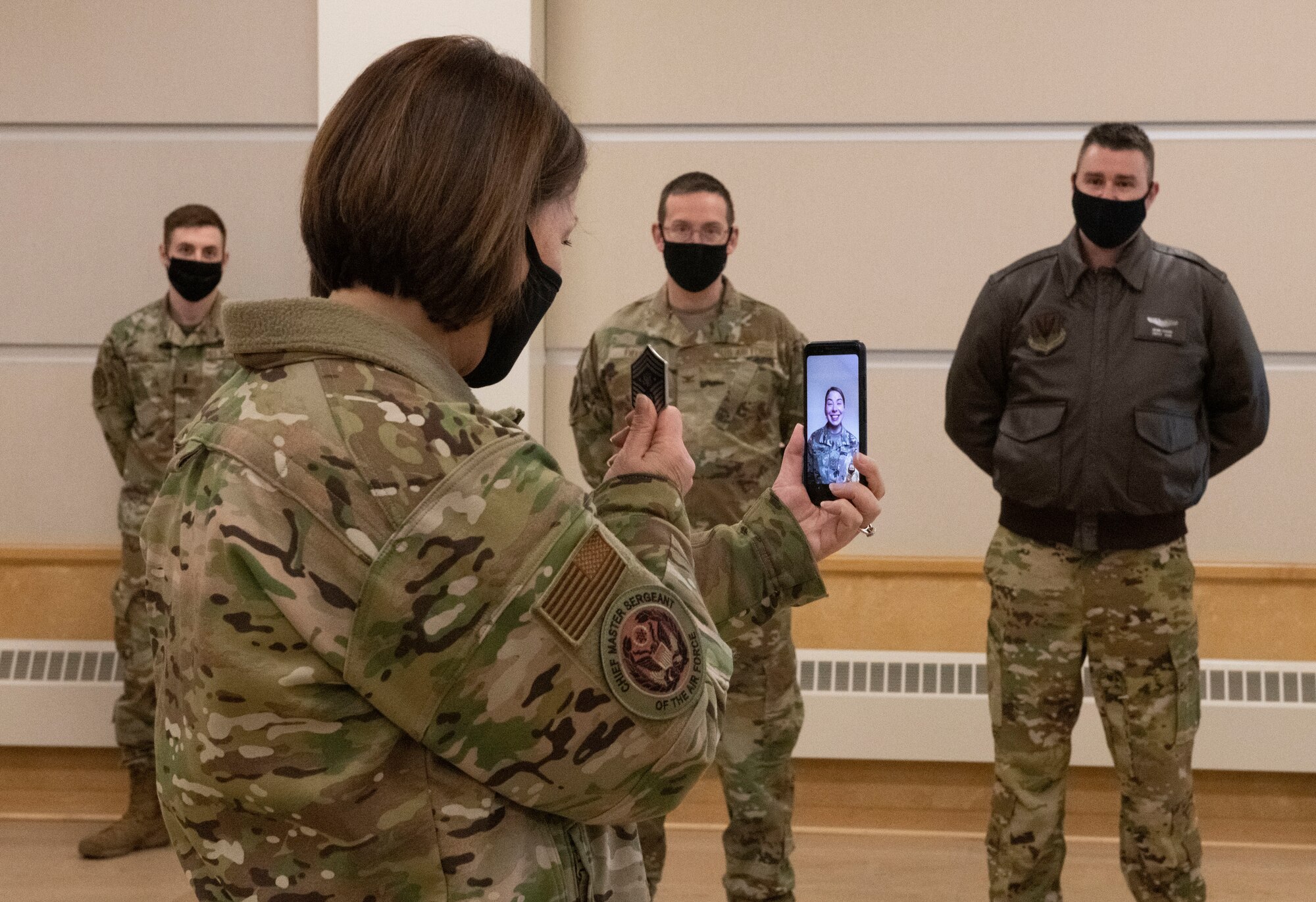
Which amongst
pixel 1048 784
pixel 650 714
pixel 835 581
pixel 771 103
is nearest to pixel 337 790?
pixel 650 714

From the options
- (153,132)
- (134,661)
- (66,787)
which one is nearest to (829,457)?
(134,661)

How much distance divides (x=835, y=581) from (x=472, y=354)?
2.98 metres

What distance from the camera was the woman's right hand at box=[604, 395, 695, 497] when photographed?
1.10 meters

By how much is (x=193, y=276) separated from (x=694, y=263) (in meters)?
1.56

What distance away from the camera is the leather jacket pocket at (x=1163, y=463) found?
2.87 meters

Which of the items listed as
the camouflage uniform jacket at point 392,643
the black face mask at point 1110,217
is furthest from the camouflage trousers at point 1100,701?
the camouflage uniform jacket at point 392,643

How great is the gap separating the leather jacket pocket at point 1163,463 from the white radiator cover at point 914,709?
110cm

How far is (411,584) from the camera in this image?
89cm

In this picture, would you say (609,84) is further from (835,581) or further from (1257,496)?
(1257,496)

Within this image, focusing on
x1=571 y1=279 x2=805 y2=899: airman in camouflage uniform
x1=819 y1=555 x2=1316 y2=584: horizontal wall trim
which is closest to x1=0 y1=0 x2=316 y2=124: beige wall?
x1=571 y1=279 x2=805 y2=899: airman in camouflage uniform

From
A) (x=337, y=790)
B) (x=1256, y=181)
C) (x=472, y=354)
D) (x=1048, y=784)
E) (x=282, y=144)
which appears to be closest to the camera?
(x=337, y=790)

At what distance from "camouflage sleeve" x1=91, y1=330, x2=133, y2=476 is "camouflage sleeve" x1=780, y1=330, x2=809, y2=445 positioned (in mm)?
1989

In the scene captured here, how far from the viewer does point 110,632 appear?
13.7 feet

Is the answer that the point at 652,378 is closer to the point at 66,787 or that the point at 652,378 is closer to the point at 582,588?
the point at 582,588
